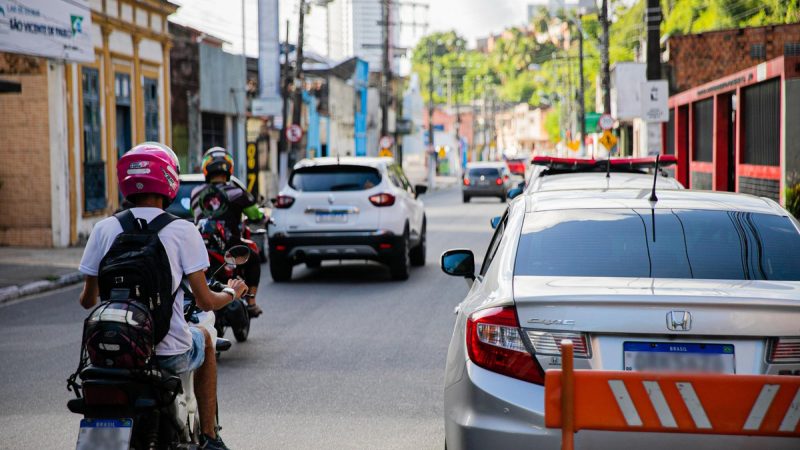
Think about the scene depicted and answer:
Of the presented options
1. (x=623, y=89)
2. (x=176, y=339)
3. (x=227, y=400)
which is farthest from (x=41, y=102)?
(x=623, y=89)

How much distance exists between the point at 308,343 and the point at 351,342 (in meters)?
0.40

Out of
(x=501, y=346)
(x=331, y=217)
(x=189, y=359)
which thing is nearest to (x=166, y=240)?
(x=189, y=359)

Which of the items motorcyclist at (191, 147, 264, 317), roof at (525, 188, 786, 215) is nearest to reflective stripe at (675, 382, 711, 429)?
roof at (525, 188, 786, 215)

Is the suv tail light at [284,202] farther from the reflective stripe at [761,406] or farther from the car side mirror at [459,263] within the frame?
the reflective stripe at [761,406]

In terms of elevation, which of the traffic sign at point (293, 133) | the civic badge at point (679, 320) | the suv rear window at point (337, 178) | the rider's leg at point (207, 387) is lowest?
the rider's leg at point (207, 387)

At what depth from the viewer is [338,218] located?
16.2 meters

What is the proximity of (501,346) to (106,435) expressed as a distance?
1576mm

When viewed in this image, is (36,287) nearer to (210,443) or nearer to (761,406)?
(210,443)

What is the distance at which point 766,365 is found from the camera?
4480 mm

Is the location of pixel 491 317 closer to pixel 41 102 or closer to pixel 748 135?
pixel 41 102

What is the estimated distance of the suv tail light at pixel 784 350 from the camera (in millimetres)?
4477

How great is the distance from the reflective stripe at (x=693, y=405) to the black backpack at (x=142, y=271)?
207 cm

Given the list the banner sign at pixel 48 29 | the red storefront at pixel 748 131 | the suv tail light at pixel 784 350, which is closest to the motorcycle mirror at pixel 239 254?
the suv tail light at pixel 784 350

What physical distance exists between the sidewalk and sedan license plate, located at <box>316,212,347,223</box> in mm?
3971
